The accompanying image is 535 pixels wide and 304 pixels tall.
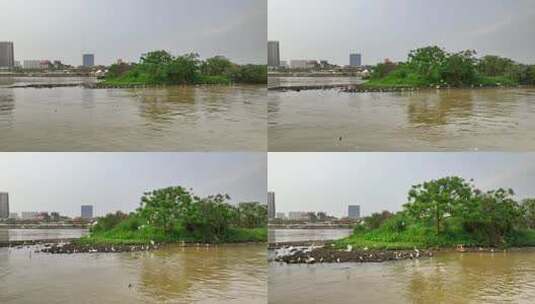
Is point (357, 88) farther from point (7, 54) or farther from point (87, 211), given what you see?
point (7, 54)

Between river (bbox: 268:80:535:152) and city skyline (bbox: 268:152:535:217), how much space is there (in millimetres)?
53

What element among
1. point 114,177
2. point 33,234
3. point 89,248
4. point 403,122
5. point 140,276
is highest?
point 403,122

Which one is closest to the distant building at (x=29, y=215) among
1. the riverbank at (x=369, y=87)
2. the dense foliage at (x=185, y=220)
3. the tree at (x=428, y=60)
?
the dense foliage at (x=185, y=220)

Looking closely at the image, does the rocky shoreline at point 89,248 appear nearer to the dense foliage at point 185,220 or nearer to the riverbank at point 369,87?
the dense foliage at point 185,220

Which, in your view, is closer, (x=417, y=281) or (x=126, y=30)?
(x=417, y=281)

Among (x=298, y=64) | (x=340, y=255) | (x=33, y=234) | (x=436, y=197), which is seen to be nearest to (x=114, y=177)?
(x=33, y=234)

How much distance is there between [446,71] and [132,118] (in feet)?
6.15

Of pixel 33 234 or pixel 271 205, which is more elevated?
pixel 271 205

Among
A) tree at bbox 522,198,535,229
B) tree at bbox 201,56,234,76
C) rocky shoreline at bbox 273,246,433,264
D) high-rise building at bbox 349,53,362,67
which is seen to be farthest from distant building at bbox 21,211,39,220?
tree at bbox 522,198,535,229

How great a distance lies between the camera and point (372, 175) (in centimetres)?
353

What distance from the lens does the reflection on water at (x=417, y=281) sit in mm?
3293

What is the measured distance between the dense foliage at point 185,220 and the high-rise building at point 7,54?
1070mm

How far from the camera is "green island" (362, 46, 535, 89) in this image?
3.71 meters

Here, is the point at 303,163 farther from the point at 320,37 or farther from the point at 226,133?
the point at 320,37
